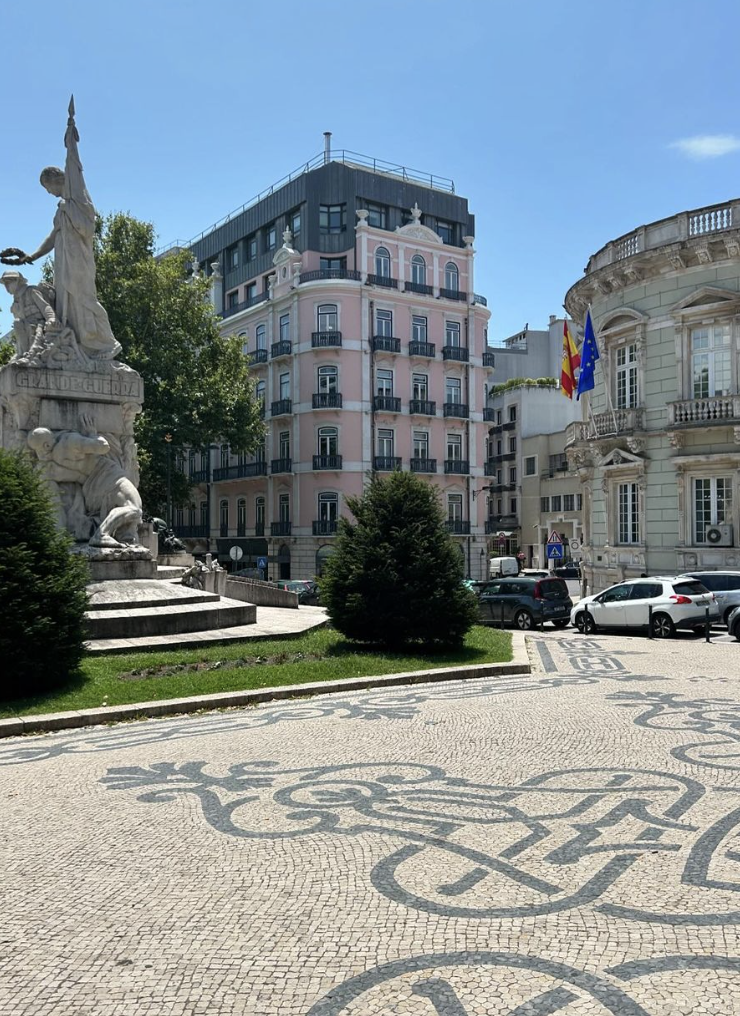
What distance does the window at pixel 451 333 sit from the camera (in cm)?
4878

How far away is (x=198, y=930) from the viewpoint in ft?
14.2

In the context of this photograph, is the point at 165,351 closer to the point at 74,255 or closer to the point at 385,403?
the point at 385,403

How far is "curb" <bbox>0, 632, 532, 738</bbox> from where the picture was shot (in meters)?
9.34

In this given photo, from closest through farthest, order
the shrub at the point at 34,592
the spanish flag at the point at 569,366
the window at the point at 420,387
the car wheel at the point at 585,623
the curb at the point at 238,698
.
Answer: the curb at the point at 238,698 → the shrub at the point at 34,592 → the car wheel at the point at 585,623 → the spanish flag at the point at 569,366 → the window at the point at 420,387

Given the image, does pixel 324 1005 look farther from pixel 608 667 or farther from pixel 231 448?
pixel 231 448

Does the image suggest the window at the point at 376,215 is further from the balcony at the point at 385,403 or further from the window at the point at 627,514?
the window at the point at 627,514

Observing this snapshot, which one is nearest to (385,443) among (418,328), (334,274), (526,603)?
(418,328)

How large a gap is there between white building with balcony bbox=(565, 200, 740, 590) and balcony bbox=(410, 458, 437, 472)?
1617 centimetres

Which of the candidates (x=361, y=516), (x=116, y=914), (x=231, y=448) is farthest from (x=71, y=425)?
(x=231, y=448)

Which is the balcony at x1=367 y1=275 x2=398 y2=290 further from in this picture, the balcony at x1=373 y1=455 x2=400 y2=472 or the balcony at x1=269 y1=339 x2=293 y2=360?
the balcony at x1=373 y1=455 x2=400 y2=472

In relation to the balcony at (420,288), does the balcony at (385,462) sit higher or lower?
lower

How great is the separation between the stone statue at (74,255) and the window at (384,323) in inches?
1190

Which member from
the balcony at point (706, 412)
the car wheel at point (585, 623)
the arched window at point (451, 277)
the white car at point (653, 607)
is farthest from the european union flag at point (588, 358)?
the arched window at point (451, 277)

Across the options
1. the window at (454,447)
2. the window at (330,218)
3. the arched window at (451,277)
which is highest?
the window at (330,218)
